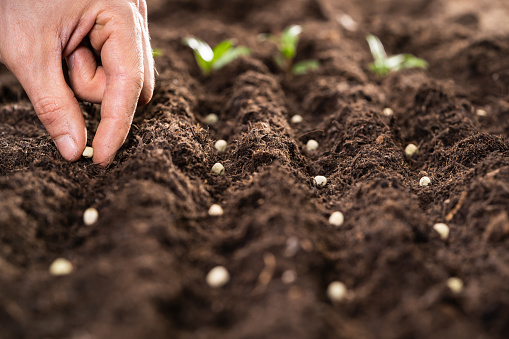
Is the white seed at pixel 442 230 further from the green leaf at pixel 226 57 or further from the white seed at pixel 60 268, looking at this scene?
the green leaf at pixel 226 57

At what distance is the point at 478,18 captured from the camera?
376 cm

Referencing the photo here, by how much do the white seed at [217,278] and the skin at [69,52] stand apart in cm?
77

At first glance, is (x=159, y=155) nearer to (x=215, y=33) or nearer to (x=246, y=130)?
(x=246, y=130)

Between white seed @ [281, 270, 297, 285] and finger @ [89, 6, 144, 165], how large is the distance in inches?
37.4

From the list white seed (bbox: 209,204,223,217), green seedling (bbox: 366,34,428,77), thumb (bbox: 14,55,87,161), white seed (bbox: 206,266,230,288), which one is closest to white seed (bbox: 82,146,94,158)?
thumb (bbox: 14,55,87,161)

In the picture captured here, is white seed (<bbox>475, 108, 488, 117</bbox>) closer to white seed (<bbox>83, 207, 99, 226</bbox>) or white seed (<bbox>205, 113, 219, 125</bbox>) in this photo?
white seed (<bbox>205, 113, 219, 125</bbox>)

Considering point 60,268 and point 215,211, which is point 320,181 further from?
point 60,268

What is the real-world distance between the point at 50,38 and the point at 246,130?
0.99 meters

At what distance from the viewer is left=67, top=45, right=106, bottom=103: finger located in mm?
1871

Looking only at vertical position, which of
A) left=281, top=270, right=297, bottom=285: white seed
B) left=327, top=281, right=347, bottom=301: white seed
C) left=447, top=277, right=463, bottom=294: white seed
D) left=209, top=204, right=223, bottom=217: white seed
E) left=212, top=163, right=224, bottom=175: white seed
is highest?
left=281, top=270, right=297, bottom=285: white seed

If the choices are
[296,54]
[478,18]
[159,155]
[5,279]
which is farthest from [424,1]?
[5,279]

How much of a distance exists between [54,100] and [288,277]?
3.88ft

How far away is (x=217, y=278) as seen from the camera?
1.29 meters

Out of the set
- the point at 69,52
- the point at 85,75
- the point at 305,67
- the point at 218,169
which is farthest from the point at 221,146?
the point at 305,67
